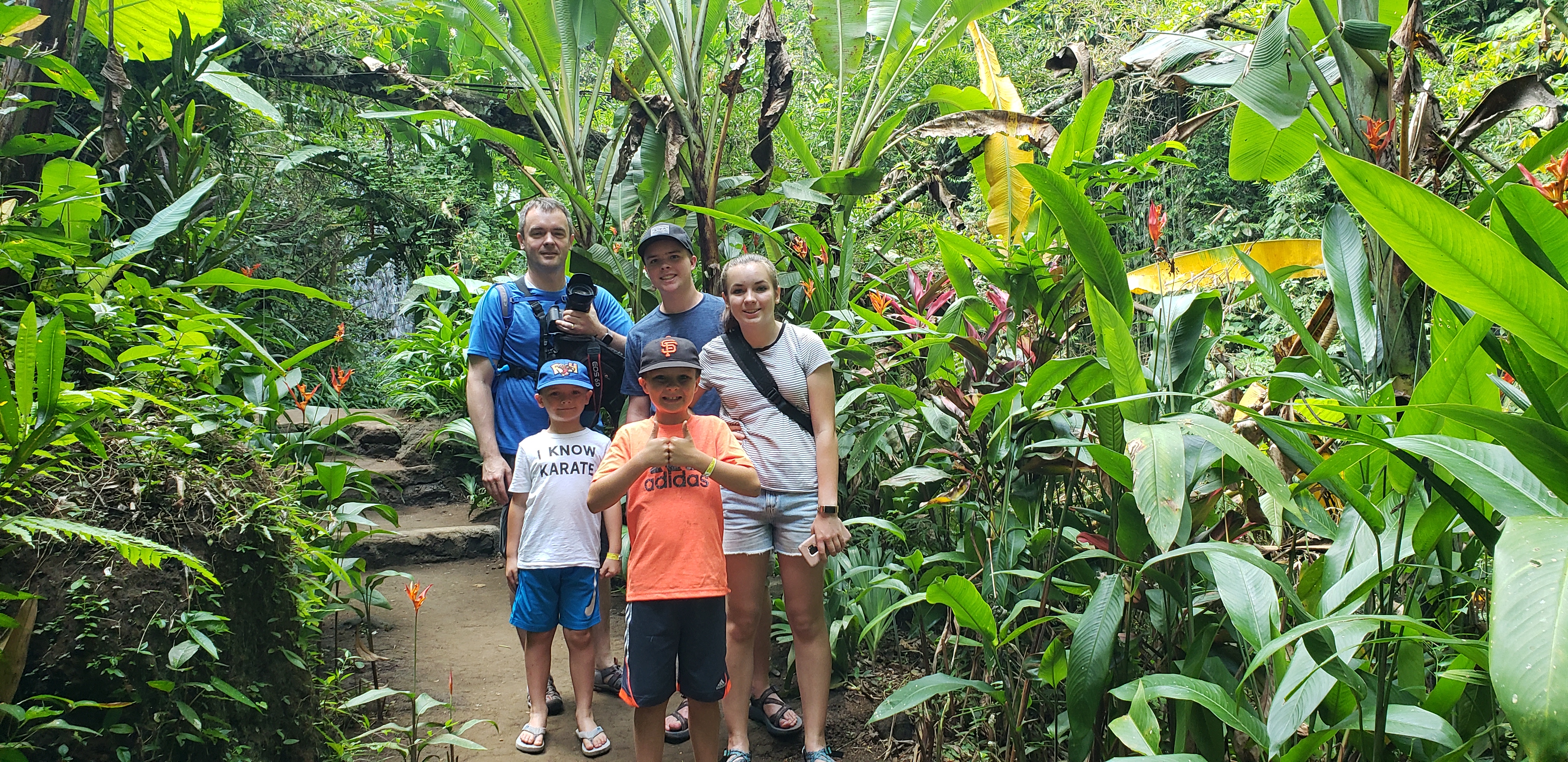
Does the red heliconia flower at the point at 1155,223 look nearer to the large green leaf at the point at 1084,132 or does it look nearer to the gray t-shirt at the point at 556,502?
the large green leaf at the point at 1084,132

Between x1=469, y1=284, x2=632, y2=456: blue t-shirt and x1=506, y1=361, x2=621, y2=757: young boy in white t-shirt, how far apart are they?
0.19 meters

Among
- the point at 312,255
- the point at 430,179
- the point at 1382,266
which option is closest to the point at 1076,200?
the point at 1382,266

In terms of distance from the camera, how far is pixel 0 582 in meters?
1.63

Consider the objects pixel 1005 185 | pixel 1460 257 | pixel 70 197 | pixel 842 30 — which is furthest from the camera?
pixel 842 30

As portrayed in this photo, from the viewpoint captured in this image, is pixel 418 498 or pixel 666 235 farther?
pixel 418 498

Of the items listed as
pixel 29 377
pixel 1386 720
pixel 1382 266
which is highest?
pixel 1382 266

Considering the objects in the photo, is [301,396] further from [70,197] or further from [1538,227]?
[1538,227]

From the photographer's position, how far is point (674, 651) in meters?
2.07

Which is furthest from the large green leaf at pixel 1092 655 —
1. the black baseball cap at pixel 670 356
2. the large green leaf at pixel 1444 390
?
the black baseball cap at pixel 670 356

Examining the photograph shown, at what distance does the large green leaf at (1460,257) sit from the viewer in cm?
88

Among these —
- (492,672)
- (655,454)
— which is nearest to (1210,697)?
(655,454)

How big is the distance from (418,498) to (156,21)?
2.77 m

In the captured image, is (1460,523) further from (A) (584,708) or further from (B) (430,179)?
(B) (430,179)

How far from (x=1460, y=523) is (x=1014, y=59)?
26.0 feet
